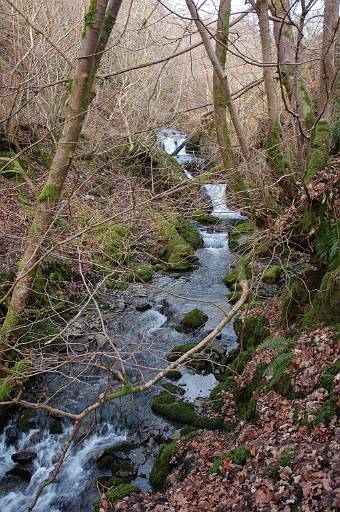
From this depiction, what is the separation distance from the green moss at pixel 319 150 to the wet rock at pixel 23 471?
556 cm

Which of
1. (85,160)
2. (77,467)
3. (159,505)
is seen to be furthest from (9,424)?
(85,160)

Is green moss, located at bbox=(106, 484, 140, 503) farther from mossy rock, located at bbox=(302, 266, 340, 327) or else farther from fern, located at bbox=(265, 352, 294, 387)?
mossy rock, located at bbox=(302, 266, 340, 327)

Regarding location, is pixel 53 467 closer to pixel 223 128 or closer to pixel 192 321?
pixel 192 321

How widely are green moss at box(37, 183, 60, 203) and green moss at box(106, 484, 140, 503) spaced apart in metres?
4.11

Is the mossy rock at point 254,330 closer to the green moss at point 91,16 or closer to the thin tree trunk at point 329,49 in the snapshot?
the thin tree trunk at point 329,49

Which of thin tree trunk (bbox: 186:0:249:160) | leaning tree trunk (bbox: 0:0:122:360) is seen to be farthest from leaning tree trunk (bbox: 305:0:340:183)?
leaning tree trunk (bbox: 0:0:122:360)

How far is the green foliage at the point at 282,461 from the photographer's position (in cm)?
375

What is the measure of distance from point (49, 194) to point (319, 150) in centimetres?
400

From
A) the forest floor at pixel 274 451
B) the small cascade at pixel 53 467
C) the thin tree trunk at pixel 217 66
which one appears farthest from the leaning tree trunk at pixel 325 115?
the small cascade at pixel 53 467

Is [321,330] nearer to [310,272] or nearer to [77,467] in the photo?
[310,272]

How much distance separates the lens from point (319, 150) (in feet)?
19.9

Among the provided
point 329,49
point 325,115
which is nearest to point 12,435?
point 325,115

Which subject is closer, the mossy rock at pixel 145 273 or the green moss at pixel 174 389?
the green moss at pixel 174 389

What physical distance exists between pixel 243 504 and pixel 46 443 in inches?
154
